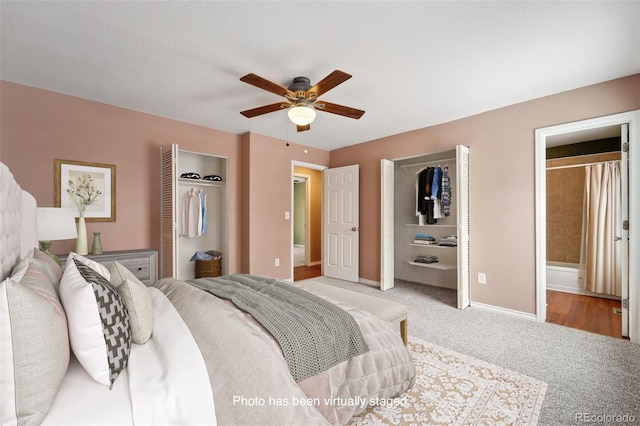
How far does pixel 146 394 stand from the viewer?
0.94m

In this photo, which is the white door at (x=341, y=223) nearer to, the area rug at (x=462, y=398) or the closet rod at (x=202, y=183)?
the closet rod at (x=202, y=183)

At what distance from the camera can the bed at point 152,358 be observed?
0.85m

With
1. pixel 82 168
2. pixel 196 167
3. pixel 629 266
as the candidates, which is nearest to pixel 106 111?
pixel 82 168

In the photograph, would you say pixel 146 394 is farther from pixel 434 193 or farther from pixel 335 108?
pixel 434 193

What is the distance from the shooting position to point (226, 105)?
10.8 feet

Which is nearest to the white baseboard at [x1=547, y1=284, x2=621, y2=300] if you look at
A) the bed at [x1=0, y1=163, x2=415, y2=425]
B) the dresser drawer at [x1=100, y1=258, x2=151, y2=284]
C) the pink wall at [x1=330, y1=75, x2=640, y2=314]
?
the pink wall at [x1=330, y1=75, x2=640, y2=314]

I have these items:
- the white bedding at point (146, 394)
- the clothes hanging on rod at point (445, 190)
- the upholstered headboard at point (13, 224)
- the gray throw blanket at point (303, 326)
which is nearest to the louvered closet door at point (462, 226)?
the clothes hanging on rod at point (445, 190)

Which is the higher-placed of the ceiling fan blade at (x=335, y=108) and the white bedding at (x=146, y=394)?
the ceiling fan blade at (x=335, y=108)

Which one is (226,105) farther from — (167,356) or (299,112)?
(167,356)

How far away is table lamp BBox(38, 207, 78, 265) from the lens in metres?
2.17

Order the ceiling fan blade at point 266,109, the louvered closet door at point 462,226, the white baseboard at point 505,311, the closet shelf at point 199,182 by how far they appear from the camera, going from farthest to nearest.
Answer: the closet shelf at point 199,182
the louvered closet door at point 462,226
the white baseboard at point 505,311
the ceiling fan blade at point 266,109

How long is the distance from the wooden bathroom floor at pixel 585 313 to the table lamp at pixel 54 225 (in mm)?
4972

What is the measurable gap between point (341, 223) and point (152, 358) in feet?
13.9

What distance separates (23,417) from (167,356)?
→ 1.30 ft
